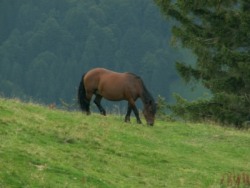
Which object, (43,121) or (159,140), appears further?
(159,140)

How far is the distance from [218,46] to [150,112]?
38.5ft

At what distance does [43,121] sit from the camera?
15.3 m

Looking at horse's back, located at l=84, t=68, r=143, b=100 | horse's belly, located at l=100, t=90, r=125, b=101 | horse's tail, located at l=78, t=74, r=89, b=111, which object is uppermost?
horse's back, located at l=84, t=68, r=143, b=100

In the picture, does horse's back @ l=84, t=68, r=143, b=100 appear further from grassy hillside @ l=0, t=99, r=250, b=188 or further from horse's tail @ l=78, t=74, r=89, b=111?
grassy hillside @ l=0, t=99, r=250, b=188

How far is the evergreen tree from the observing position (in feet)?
95.9

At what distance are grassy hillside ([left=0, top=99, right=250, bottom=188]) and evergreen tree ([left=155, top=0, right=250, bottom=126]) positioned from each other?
1060cm

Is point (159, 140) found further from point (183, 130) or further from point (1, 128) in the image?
point (1, 128)

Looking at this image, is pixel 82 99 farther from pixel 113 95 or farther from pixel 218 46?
pixel 218 46

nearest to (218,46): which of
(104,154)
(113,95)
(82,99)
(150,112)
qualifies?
(82,99)

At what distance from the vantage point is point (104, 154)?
1332 cm

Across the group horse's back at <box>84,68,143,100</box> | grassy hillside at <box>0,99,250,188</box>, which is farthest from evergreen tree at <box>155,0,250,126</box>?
grassy hillside at <box>0,99,250,188</box>

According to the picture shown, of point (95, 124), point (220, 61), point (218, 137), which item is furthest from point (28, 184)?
point (220, 61)

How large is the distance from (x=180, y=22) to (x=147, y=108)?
13598 mm

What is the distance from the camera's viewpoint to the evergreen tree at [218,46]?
29219 millimetres
